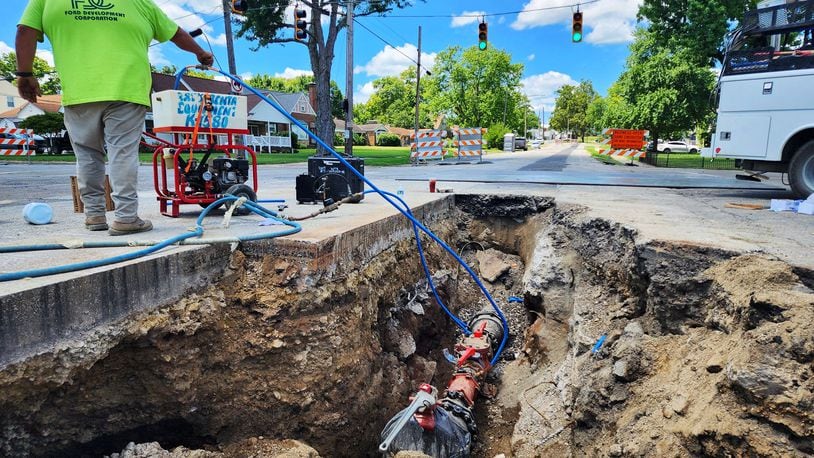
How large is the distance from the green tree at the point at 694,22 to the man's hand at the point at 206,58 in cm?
2651

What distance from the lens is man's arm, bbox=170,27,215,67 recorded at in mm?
4141

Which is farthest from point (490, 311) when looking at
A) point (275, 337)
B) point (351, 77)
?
point (351, 77)

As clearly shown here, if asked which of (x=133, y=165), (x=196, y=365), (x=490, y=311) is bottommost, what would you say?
(x=490, y=311)

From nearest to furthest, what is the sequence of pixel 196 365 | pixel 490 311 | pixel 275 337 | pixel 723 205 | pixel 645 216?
1. pixel 196 365
2. pixel 275 337
3. pixel 645 216
4. pixel 490 311
5. pixel 723 205

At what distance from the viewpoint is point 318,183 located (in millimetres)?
5809

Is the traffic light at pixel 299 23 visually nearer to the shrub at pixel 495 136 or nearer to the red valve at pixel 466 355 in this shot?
the red valve at pixel 466 355

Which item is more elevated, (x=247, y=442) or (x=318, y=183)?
(x=318, y=183)

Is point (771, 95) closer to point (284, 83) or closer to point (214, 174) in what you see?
point (214, 174)

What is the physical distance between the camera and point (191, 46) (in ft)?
13.9

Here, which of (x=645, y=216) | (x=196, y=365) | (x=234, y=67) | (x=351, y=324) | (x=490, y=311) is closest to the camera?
(x=196, y=365)

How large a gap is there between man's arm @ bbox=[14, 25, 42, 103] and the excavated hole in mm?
2180

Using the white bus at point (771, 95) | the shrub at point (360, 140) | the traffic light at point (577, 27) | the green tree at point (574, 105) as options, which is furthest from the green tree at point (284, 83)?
the white bus at point (771, 95)

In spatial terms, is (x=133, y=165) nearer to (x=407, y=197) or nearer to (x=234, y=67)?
(x=407, y=197)

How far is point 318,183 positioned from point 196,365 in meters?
3.05
